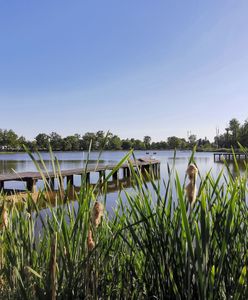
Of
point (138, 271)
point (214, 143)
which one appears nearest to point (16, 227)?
point (138, 271)

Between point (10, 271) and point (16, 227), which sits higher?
point (16, 227)

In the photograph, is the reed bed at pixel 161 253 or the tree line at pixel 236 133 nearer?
the reed bed at pixel 161 253

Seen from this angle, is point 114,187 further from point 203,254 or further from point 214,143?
point 214,143

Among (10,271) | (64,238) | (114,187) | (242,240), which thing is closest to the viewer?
(64,238)

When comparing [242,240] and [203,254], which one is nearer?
[203,254]

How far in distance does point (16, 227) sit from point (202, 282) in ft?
4.07

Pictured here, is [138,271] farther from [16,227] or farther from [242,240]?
[16,227]

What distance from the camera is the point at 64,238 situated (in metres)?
1.48

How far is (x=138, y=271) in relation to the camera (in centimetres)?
187

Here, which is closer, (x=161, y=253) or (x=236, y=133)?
(x=161, y=253)

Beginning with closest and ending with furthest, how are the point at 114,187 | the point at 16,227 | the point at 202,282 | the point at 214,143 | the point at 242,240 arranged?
the point at 202,282, the point at 242,240, the point at 16,227, the point at 114,187, the point at 214,143

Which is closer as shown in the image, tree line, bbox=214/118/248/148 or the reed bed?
the reed bed

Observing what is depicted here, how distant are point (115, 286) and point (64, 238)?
59 centimetres

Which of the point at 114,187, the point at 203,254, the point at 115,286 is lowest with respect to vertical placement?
the point at 114,187
